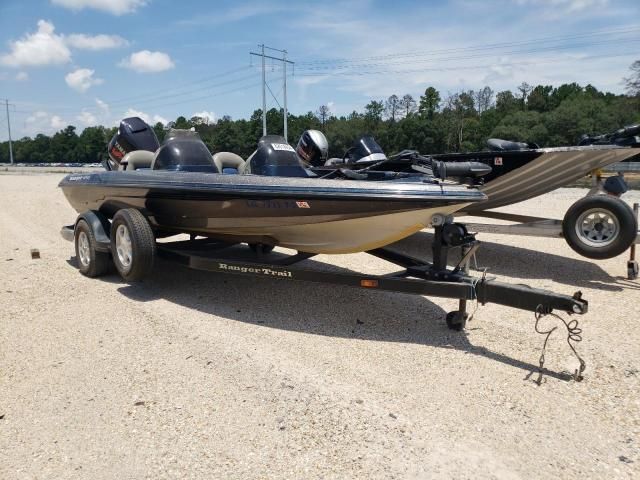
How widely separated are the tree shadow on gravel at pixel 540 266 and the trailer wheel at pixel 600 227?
1.14 feet

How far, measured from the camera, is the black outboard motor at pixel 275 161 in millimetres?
5383

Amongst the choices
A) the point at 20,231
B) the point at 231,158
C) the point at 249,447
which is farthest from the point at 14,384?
the point at 20,231

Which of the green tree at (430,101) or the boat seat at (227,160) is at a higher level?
the green tree at (430,101)

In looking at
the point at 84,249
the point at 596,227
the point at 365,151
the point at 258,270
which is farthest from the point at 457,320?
the point at 365,151

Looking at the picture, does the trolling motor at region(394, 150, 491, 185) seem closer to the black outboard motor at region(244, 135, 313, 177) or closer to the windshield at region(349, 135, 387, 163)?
the black outboard motor at region(244, 135, 313, 177)

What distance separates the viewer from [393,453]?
100 inches

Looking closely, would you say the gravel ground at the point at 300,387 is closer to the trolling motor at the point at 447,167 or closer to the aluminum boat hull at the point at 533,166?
the trolling motor at the point at 447,167

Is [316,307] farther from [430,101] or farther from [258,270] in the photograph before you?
[430,101]

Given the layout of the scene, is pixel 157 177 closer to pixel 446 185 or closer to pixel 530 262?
pixel 446 185

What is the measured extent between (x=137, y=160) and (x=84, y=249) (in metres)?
1.30

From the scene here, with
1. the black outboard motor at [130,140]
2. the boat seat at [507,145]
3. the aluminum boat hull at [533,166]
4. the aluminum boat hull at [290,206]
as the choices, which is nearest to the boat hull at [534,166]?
the aluminum boat hull at [533,166]

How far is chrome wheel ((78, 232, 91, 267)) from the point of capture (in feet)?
19.8

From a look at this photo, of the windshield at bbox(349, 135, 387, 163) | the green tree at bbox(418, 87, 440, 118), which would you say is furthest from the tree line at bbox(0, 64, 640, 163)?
the windshield at bbox(349, 135, 387, 163)

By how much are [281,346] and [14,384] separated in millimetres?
1778
